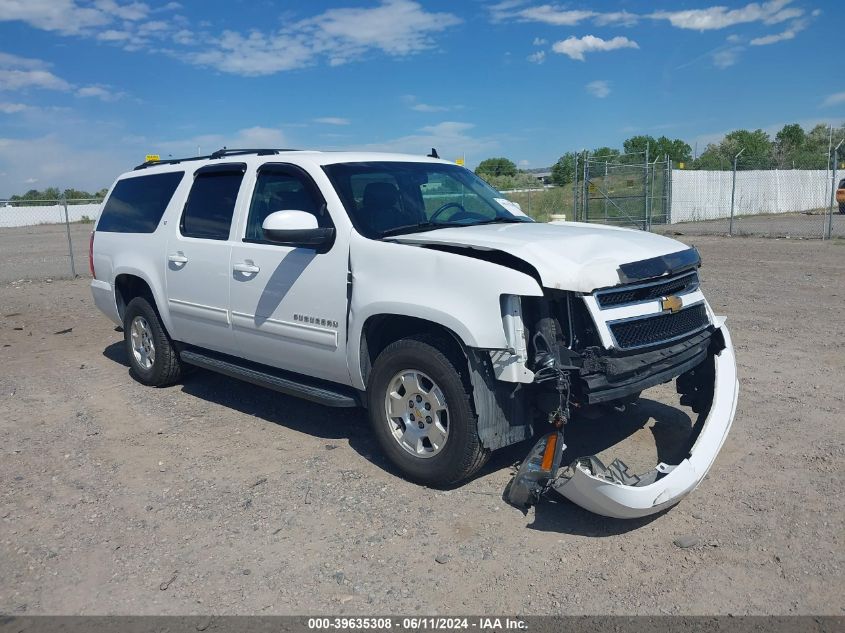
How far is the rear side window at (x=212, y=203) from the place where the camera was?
575 centimetres

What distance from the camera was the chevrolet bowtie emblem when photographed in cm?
428

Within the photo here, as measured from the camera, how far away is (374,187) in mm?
5211

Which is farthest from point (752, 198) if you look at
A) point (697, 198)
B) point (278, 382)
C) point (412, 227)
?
point (278, 382)

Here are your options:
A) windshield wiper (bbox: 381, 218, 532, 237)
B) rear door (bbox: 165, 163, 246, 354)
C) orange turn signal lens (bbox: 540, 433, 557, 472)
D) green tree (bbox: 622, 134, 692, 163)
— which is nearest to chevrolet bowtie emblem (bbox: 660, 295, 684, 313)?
orange turn signal lens (bbox: 540, 433, 557, 472)

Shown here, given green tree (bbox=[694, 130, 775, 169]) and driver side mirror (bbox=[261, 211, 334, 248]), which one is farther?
green tree (bbox=[694, 130, 775, 169])

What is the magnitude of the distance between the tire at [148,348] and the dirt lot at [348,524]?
383mm

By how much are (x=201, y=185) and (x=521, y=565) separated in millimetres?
4093

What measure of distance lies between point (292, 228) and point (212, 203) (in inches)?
64.0

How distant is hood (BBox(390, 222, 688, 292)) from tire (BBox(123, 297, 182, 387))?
9.80ft

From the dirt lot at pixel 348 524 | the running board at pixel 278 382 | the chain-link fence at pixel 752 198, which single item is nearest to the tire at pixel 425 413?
the dirt lot at pixel 348 524

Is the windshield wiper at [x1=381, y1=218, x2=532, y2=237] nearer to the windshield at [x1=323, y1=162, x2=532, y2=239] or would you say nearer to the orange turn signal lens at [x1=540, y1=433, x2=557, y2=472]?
the windshield at [x1=323, y1=162, x2=532, y2=239]

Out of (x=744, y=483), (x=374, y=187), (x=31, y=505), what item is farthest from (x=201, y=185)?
(x=744, y=483)

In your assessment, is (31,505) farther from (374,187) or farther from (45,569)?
(374,187)

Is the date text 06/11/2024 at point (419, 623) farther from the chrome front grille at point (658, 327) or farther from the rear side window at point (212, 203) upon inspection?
the rear side window at point (212, 203)
